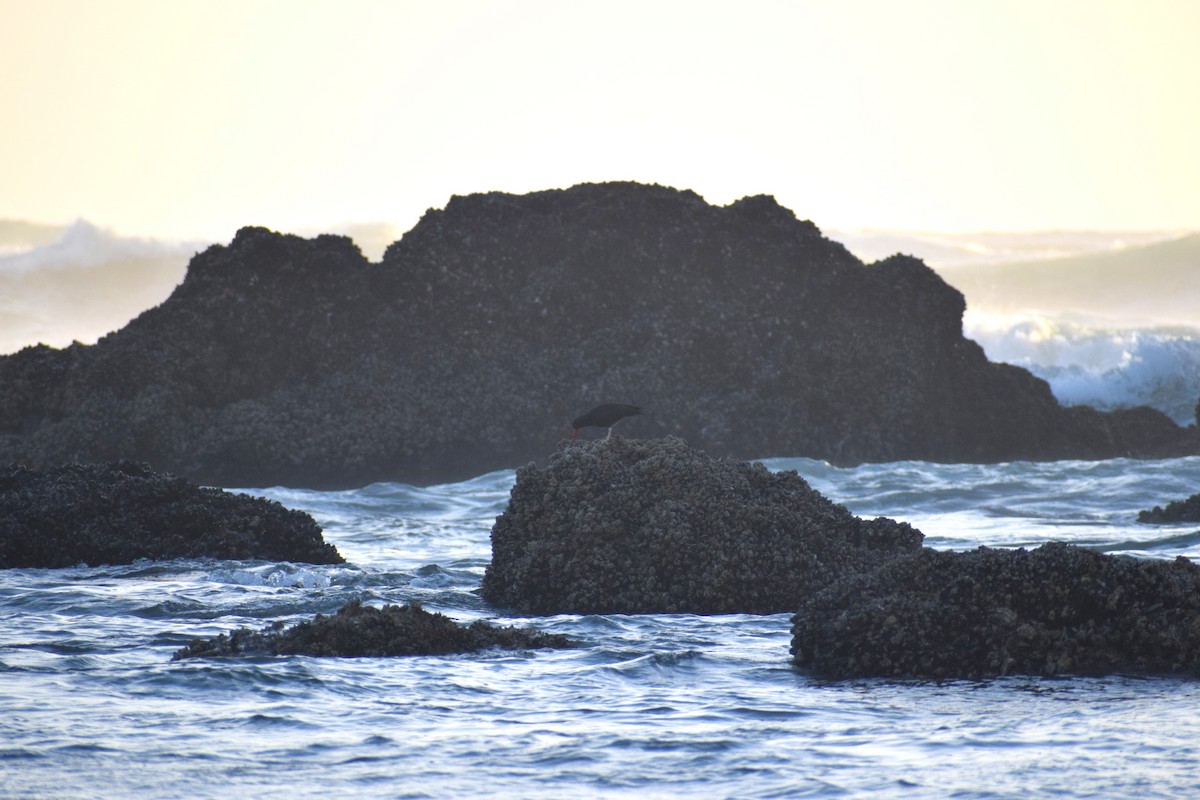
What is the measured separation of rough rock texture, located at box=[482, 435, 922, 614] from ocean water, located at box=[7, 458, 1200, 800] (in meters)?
0.42

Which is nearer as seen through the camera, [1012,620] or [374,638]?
[1012,620]

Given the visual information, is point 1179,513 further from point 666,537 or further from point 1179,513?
point 666,537

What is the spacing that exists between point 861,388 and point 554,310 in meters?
6.78

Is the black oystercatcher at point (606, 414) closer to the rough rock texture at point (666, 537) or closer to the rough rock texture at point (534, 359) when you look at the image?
the rough rock texture at point (666, 537)

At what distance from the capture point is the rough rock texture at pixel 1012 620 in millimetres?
8172

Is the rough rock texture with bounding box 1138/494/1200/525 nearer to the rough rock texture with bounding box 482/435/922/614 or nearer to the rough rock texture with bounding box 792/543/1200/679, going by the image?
the rough rock texture with bounding box 482/435/922/614

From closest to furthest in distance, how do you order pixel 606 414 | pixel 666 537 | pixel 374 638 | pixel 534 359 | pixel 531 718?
pixel 531 718, pixel 374 638, pixel 666 537, pixel 606 414, pixel 534 359

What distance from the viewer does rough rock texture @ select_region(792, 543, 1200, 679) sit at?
817cm

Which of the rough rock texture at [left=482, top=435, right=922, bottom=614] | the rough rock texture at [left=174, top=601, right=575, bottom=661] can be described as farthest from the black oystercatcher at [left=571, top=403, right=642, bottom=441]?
the rough rock texture at [left=174, top=601, right=575, bottom=661]

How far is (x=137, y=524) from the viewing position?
13.3 m

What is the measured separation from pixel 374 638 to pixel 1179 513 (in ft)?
42.3

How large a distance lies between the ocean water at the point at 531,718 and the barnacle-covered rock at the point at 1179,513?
9.65 m

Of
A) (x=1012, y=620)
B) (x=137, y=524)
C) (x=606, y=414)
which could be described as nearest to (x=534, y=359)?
(x=606, y=414)

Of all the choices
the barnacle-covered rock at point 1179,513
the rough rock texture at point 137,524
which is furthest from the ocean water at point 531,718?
the barnacle-covered rock at point 1179,513
